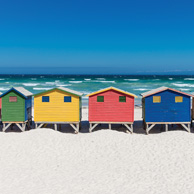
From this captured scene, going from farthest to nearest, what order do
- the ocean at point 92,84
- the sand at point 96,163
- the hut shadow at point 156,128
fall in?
1. the ocean at point 92,84
2. the hut shadow at point 156,128
3. the sand at point 96,163

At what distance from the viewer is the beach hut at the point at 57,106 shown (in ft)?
63.1

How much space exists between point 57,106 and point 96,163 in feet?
22.1

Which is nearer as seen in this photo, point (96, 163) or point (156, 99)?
point (96, 163)

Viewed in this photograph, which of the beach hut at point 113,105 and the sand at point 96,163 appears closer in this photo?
the sand at point 96,163

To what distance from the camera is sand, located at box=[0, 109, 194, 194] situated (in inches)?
446

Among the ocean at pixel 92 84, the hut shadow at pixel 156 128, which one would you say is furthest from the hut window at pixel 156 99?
the ocean at pixel 92 84

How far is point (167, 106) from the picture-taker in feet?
62.4

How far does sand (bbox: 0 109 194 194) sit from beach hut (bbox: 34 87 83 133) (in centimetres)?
126

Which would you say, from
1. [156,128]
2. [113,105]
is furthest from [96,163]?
[156,128]

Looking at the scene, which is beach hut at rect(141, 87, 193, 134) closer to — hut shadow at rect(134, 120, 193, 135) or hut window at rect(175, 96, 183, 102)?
hut window at rect(175, 96, 183, 102)

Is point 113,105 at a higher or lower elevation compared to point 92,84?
lower

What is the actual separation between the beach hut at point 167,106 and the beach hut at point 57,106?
5183mm

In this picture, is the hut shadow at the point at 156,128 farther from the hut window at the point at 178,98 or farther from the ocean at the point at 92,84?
the ocean at the point at 92,84

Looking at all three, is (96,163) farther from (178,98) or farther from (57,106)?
(178,98)
